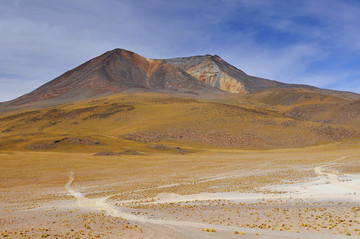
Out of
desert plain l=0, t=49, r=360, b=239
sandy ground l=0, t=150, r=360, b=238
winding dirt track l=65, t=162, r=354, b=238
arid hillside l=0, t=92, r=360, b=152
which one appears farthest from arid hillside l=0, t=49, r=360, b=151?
winding dirt track l=65, t=162, r=354, b=238

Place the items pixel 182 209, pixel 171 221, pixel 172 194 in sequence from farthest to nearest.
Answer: pixel 172 194 < pixel 182 209 < pixel 171 221

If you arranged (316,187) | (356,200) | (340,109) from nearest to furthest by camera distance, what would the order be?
(356,200) < (316,187) < (340,109)

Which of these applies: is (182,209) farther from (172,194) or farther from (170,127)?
(170,127)

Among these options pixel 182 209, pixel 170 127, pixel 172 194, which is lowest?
pixel 172 194

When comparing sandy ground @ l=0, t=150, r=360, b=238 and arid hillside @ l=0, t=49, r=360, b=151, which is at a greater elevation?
arid hillside @ l=0, t=49, r=360, b=151

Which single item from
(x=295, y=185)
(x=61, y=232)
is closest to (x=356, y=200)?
(x=295, y=185)

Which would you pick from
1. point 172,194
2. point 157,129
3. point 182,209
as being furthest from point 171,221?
point 157,129

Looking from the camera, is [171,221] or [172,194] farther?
[172,194]

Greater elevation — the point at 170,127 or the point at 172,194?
the point at 170,127

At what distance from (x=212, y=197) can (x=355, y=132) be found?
291 ft

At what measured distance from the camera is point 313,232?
37.4ft

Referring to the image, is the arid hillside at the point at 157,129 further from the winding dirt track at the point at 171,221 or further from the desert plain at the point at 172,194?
the winding dirt track at the point at 171,221

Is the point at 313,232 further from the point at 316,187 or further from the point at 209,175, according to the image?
the point at 209,175

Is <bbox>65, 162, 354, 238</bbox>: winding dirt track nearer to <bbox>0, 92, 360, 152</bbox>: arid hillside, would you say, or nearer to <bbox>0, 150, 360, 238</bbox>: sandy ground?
<bbox>0, 150, 360, 238</bbox>: sandy ground
